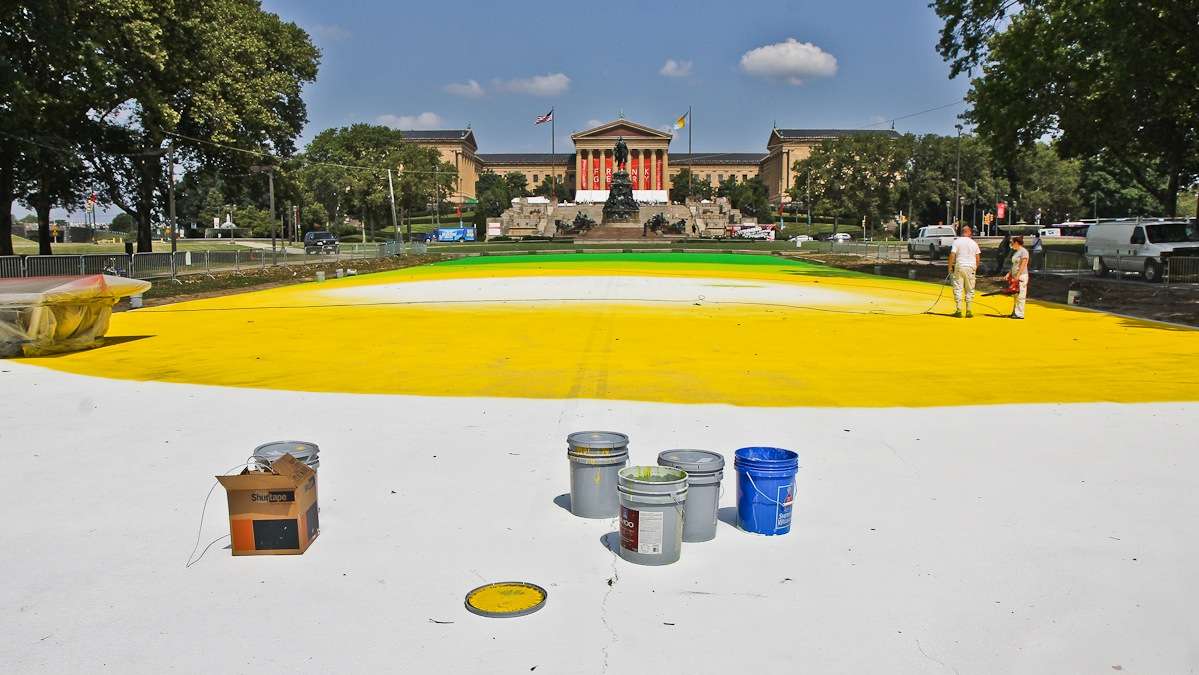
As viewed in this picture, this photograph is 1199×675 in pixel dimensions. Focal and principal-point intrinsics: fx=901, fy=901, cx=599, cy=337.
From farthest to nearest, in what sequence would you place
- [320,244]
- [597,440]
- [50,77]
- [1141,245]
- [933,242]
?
[320,244] → [933,242] → [1141,245] → [50,77] → [597,440]

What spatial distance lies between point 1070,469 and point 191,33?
3816 centimetres

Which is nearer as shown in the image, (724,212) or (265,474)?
(265,474)

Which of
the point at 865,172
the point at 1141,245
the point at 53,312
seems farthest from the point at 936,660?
the point at 865,172

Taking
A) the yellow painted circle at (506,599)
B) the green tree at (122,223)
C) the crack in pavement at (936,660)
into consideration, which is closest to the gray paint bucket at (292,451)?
the yellow painted circle at (506,599)

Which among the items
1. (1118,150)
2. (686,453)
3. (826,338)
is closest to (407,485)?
(686,453)

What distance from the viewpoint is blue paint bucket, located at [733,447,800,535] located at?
591 cm

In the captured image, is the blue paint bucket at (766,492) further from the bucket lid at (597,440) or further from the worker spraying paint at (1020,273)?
the worker spraying paint at (1020,273)

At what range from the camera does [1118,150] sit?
3769 centimetres

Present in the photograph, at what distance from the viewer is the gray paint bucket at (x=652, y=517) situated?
535 cm

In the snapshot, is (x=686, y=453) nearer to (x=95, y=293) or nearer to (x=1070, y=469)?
(x=1070, y=469)

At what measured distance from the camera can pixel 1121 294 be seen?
25688mm

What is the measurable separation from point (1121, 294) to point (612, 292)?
14534mm

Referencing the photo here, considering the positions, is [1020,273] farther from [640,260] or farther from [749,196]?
[749,196]

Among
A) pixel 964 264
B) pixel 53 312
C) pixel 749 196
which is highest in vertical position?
pixel 749 196
